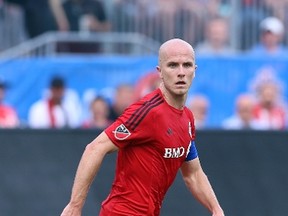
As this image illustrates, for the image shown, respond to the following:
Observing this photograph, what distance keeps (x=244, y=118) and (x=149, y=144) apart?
17.7ft

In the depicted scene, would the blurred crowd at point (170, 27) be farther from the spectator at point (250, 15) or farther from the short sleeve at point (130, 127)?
the short sleeve at point (130, 127)

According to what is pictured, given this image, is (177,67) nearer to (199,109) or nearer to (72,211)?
(72,211)

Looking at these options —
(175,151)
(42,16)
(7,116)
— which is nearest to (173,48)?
(175,151)

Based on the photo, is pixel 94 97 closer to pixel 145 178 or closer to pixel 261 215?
pixel 261 215

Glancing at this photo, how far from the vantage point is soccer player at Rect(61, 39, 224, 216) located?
6.49 meters

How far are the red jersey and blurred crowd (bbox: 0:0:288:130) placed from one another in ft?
17.9

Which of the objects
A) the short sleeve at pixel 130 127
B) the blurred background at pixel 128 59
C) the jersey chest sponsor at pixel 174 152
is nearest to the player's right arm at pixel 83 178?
the short sleeve at pixel 130 127

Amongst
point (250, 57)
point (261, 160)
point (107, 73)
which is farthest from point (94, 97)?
point (261, 160)

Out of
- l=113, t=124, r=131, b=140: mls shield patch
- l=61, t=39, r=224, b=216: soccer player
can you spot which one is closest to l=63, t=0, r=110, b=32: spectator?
l=61, t=39, r=224, b=216: soccer player

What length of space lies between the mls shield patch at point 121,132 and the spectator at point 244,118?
532cm

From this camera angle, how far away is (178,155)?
6.79 m

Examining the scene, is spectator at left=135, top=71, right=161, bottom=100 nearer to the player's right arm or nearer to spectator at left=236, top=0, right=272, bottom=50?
spectator at left=236, top=0, right=272, bottom=50

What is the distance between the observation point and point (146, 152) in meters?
6.69

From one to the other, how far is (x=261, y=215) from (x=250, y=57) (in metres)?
3.37
